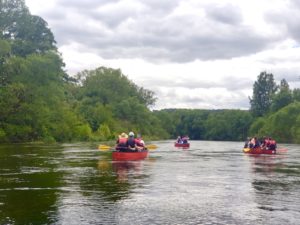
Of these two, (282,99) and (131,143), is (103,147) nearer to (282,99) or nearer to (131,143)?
(131,143)

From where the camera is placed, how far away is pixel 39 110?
6284cm

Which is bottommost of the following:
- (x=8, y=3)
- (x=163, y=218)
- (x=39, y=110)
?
(x=163, y=218)

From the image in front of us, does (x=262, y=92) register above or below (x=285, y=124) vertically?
above

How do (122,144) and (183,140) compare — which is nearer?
(122,144)

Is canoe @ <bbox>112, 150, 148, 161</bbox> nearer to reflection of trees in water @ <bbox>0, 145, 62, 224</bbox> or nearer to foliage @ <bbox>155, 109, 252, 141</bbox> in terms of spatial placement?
reflection of trees in water @ <bbox>0, 145, 62, 224</bbox>

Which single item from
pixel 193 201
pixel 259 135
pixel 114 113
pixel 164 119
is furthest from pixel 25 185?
pixel 164 119

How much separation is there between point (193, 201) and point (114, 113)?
94.0 metres

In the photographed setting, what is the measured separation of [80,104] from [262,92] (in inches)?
2648

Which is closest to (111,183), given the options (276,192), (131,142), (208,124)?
(276,192)

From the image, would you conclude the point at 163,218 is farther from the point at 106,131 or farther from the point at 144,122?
the point at 144,122

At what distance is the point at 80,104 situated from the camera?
9644 centimetres

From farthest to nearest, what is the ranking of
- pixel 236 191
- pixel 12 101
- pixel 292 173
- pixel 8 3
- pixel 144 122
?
pixel 144 122 < pixel 8 3 < pixel 12 101 < pixel 292 173 < pixel 236 191

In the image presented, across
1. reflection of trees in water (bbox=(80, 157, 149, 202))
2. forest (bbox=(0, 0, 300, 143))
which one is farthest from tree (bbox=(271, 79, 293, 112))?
reflection of trees in water (bbox=(80, 157, 149, 202))

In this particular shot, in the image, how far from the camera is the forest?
61.8 metres
